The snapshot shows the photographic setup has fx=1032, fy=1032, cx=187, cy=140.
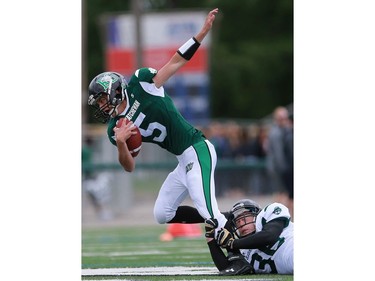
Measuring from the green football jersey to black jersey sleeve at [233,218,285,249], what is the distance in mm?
909

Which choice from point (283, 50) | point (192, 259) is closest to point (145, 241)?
point (192, 259)

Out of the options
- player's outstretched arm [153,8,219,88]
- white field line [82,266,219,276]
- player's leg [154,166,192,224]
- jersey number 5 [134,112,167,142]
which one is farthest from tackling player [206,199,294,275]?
player's outstretched arm [153,8,219,88]

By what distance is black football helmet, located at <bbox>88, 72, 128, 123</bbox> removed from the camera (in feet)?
23.8

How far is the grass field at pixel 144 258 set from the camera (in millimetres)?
7246

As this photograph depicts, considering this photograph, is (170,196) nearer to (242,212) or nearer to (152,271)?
(152,271)

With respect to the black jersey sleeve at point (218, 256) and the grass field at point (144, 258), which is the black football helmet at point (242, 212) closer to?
the black jersey sleeve at point (218, 256)

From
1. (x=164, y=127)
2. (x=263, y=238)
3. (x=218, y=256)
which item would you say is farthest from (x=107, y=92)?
(x=263, y=238)

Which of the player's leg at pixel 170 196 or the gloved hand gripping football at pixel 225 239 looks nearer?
the gloved hand gripping football at pixel 225 239

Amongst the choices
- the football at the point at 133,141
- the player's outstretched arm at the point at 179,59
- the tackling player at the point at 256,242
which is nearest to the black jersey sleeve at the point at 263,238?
the tackling player at the point at 256,242

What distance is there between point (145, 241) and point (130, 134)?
517cm

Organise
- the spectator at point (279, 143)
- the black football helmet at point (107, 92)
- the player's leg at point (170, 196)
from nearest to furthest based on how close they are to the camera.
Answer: the black football helmet at point (107, 92), the player's leg at point (170, 196), the spectator at point (279, 143)

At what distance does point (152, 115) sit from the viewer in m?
7.44
